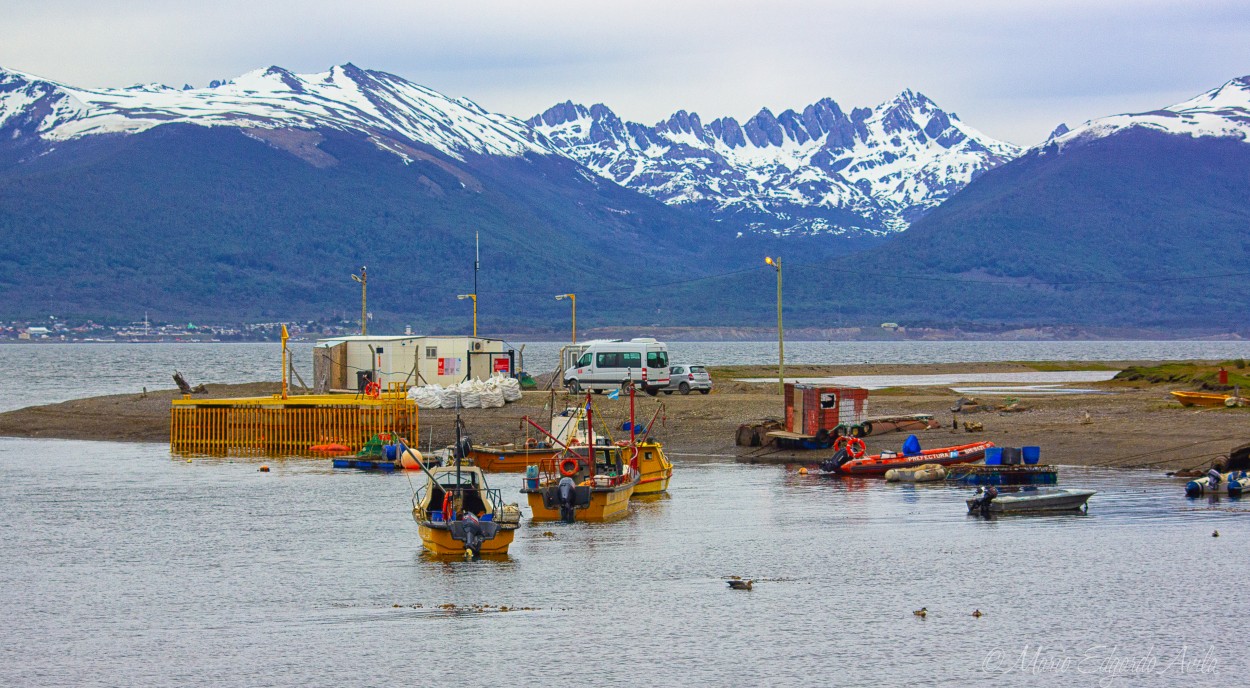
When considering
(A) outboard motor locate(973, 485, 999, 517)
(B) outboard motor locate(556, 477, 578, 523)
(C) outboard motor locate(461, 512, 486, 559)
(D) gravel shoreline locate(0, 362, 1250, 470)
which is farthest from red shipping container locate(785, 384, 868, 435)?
(C) outboard motor locate(461, 512, 486, 559)

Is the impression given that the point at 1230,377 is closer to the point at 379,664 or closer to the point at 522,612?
the point at 522,612

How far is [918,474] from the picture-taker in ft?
166

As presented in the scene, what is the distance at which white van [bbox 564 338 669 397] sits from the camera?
7969 centimetres

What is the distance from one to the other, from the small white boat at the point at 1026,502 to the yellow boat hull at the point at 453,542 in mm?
13813

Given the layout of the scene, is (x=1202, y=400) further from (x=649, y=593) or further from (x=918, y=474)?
(x=649, y=593)

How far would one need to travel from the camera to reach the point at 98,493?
50.2 metres

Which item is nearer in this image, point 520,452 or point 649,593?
point 649,593

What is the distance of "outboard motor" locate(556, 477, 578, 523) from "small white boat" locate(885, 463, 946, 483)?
13.4 metres

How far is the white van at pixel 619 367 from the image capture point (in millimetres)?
79688

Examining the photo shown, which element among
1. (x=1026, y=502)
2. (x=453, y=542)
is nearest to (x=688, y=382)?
(x=1026, y=502)

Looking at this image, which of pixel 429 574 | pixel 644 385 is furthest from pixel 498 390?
pixel 429 574

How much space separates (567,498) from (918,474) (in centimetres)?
1411

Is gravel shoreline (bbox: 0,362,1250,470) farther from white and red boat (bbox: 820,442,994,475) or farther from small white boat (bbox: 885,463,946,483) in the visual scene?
→ small white boat (bbox: 885,463,946,483)

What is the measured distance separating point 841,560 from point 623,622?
26.2 ft
